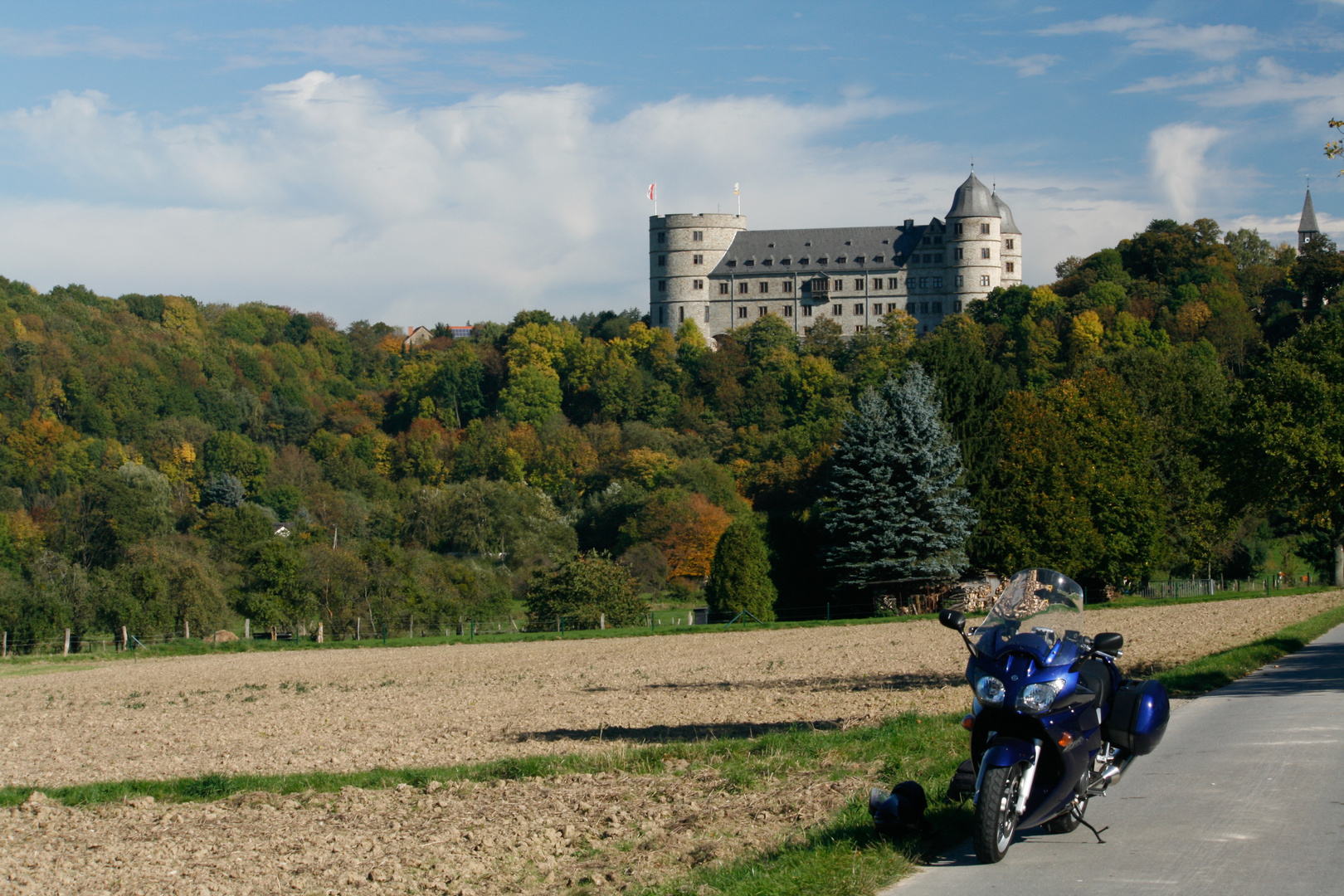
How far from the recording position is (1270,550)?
65.9 m

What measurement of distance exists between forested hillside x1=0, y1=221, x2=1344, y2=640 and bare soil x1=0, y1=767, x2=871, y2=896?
127ft

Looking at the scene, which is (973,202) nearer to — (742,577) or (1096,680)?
(742,577)

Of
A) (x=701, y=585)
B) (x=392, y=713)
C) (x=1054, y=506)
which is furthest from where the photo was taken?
(x=701, y=585)

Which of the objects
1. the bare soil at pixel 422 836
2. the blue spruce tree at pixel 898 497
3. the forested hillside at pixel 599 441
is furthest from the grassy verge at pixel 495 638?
the bare soil at pixel 422 836

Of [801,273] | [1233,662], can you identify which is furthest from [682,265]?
[1233,662]

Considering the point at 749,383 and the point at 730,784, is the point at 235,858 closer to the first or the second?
the point at 730,784

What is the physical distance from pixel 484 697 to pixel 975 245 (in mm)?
131846

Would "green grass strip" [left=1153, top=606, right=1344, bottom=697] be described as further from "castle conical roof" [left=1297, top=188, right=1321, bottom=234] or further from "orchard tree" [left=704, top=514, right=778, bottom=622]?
"castle conical roof" [left=1297, top=188, right=1321, bottom=234]

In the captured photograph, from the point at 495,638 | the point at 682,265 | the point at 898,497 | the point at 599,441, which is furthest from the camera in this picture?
the point at 682,265

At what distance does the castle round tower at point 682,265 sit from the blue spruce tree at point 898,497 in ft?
353

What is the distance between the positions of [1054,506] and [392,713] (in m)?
34.7

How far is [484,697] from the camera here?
22.6 metres

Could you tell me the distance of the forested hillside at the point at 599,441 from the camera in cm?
5019

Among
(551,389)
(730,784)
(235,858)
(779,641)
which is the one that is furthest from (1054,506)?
(551,389)
